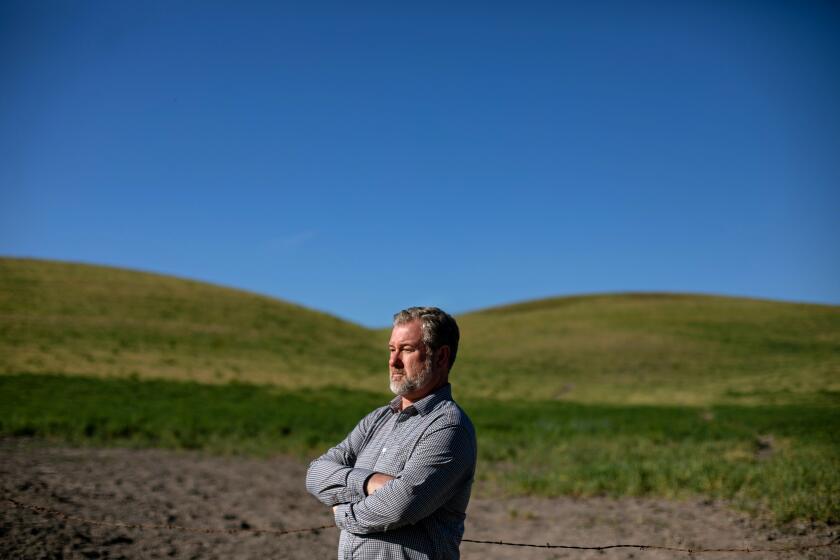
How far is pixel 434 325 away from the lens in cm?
332

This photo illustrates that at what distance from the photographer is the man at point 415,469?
318 centimetres

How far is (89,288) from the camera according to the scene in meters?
52.3

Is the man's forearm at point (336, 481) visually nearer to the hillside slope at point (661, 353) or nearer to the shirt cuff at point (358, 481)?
the shirt cuff at point (358, 481)

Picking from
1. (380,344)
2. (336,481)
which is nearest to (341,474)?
(336,481)

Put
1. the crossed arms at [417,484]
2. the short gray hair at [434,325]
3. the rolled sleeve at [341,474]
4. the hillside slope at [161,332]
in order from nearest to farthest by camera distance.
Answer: the crossed arms at [417,484], the short gray hair at [434,325], the rolled sleeve at [341,474], the hillside slope at [161,332]

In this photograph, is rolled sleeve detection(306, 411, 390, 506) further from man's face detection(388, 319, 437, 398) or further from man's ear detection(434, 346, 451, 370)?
man's ear detection(434, 346, 451, 370)

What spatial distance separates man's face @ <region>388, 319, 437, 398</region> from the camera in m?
3.35

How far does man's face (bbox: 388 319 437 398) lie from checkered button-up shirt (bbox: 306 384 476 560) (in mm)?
84

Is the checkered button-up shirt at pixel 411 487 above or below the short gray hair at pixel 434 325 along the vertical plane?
below

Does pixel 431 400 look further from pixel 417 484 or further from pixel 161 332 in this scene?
pixel 161 332

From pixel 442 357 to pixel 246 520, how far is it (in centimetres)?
734

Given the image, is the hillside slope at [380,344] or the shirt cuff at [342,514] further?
the hillside slope at [380,344]

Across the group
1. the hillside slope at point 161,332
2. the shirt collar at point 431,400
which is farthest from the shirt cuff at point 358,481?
the hillside slope at point 161,332

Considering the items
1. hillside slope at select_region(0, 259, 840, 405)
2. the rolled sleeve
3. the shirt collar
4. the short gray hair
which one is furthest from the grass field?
the short gray hair
